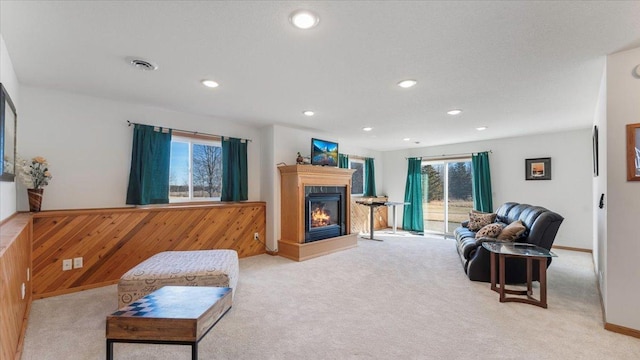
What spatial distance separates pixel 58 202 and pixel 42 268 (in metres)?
0.74

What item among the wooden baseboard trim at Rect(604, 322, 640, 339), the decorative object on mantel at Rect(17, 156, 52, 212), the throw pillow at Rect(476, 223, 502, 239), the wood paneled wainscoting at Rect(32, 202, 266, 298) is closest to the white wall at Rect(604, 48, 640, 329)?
the wooden baseboard trim at Rect(604, 322, 640, 339)

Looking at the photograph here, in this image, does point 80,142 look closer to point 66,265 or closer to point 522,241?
point 66,265

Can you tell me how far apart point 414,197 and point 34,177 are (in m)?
6.97

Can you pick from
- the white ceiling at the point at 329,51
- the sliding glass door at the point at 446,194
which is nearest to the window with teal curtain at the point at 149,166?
the white ceiling at the point at 329,51

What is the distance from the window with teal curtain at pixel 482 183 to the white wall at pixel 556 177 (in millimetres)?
160

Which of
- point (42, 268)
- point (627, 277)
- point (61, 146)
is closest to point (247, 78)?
point (61, 146)

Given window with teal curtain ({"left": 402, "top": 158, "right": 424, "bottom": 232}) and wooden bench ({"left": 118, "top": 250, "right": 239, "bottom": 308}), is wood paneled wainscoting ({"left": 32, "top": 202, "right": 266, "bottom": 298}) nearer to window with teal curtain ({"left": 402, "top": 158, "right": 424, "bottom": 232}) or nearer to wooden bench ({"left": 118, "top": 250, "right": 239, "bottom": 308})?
wooden bench ({"left": 118, "top": 250, "right": 239, "bottom": 308})

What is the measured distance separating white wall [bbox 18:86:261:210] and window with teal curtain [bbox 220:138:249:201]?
1.02 metres

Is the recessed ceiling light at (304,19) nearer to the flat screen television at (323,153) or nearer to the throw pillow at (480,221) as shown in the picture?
the flat screen television at (323,153)

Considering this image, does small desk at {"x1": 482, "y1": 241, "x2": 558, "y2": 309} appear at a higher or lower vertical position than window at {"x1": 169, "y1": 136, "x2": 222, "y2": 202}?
lower

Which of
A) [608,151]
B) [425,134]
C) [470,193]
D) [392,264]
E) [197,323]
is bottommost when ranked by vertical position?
[392,264]

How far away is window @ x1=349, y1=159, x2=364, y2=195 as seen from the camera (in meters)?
7.41

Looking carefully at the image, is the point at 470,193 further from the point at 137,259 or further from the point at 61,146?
the point at 61,146

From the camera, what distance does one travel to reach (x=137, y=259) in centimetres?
354
